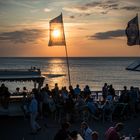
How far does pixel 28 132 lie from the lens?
18.1 m

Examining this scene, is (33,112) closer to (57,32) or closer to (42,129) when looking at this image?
(42,129)

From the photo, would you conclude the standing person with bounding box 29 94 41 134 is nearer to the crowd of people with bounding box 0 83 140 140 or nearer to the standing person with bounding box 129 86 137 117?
the crowd of people with bounding box 0 83 140 140

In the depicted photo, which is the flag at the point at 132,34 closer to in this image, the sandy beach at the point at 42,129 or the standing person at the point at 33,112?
the sandy beach at the point at 42,129

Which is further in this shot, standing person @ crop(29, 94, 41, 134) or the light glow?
the light glow

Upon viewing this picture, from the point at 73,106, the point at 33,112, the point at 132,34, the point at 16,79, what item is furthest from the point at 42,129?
the point at 132,34

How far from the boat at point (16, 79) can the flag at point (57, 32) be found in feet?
9.55

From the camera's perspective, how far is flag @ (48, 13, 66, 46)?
987 inches

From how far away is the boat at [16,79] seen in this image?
811 inches

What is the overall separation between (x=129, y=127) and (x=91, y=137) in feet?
21.6

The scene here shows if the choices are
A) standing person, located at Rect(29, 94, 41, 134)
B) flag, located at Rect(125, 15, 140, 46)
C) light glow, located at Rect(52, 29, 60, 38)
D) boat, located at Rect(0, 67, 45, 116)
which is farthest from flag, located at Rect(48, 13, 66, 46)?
standing person, located at Rect(29, 94, 41, 134)

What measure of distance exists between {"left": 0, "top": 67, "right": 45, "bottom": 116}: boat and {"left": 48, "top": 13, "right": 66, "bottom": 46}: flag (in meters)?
2.91

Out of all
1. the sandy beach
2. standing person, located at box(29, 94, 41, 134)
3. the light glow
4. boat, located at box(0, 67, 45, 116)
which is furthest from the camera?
the light glow

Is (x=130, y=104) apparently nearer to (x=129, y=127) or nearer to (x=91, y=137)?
(x=129, y=127)

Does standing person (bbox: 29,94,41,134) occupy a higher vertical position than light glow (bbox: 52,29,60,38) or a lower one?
lower
